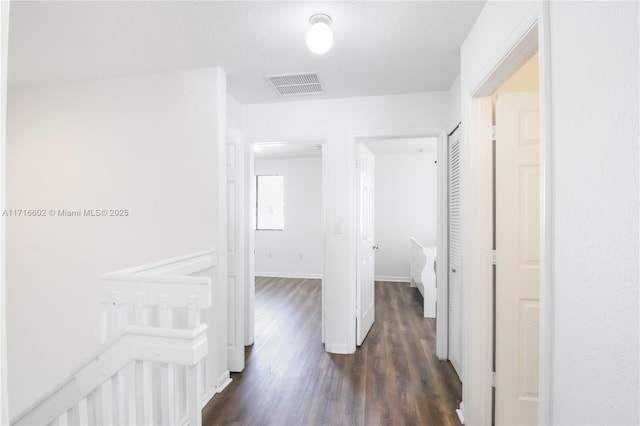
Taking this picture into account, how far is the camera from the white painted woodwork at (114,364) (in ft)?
3.95

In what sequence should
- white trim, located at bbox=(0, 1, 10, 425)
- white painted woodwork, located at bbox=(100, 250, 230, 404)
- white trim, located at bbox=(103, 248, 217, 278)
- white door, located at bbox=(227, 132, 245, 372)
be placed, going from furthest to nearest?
white door, located at bbox=(227, 132, 245, 372) < white trim, located at bbox=(103, 248, 217, 278) < white painted woodwork, located at bbox=(100, 250, 230, 404) < white trim, located at bbox=(0, 1, 10, 425)

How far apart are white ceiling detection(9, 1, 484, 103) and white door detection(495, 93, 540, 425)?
70 cm

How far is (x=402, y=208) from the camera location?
6023 mm

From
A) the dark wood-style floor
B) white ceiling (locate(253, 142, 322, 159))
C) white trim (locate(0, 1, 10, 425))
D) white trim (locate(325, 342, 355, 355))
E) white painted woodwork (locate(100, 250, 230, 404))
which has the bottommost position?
the dark wood-style floor

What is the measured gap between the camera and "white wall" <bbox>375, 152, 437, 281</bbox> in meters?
5.94

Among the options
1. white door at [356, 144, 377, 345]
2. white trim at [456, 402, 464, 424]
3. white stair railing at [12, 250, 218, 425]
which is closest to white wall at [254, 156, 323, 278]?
white door at [356, 144, 377, 345]

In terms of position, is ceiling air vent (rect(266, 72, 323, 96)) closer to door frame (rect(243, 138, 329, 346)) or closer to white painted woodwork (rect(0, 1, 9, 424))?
door frame (rect(243, 138, 329, 346))

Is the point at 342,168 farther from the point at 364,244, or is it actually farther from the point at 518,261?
the point at 518,261

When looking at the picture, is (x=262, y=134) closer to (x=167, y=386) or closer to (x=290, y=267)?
(x=167, y=386)

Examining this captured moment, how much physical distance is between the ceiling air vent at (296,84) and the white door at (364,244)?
0.72 m

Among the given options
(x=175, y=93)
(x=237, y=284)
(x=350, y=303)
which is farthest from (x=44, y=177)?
(x=350, y=303)

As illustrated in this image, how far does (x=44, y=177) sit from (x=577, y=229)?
3663 millimetres

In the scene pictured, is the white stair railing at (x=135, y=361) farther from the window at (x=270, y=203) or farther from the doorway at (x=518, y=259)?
the window at (x=270, y=203)

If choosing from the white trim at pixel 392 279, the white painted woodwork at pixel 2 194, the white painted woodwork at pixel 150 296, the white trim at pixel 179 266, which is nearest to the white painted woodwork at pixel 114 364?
the white painted woodwork at pixel 150 296
